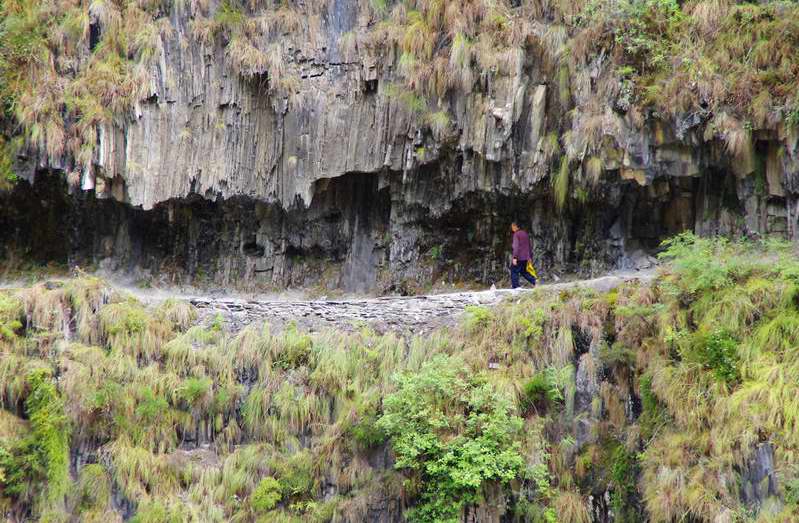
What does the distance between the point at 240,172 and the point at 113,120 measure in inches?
107

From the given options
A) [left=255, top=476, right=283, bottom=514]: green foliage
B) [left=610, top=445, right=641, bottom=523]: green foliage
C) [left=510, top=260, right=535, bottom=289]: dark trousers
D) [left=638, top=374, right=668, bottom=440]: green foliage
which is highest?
[left=510, top=260, right=535, bottom=289]: dark trousers

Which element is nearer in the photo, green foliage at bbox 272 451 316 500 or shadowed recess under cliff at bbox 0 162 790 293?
green foliage at bbox 272 451 316 500

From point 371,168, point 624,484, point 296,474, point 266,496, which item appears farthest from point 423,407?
point 371,168

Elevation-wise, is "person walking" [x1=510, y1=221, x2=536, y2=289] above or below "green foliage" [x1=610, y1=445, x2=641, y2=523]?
above

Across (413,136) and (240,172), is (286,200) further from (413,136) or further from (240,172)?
(413,136)

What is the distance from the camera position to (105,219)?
2073cm

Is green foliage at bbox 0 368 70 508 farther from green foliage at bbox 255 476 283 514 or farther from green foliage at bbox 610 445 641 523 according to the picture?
green foliage at bbox 610 445 641 523

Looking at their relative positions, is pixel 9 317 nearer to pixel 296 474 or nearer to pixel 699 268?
pixel 296 474

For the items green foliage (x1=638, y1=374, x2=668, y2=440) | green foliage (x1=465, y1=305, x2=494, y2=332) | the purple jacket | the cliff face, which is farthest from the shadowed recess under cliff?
green foliage (x1=638, y1=374, x2=668, y2=440)

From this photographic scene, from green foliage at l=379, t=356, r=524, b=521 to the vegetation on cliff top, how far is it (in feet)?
0.11

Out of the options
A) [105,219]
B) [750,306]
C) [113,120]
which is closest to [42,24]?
[113,120]

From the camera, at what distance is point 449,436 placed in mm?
13391

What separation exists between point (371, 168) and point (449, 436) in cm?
747

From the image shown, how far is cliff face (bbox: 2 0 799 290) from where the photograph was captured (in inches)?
694
